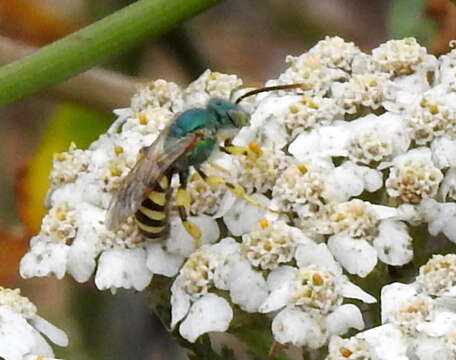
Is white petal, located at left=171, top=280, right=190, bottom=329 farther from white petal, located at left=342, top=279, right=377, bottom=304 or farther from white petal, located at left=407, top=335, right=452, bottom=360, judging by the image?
white petal, located at left=407, top=335, right=452, bottom=360

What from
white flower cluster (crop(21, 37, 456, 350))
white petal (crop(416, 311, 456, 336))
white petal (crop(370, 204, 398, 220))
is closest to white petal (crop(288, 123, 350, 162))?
white flower cluster (crop(21, 37, 456, 350))

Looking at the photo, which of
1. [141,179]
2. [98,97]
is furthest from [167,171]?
[98,97]

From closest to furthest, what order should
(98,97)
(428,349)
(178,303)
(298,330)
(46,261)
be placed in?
(428,349) → (298,330) → (178,303) → (46,261) → (98,97)

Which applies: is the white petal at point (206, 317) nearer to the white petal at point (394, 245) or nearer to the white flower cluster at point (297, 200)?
the white flower cluster at point (297, 200)

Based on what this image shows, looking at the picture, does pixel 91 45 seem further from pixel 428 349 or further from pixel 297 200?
pixel 428 349

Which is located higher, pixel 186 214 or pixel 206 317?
pixel 186 214

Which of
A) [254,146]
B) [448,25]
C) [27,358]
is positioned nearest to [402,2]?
[448,25]
